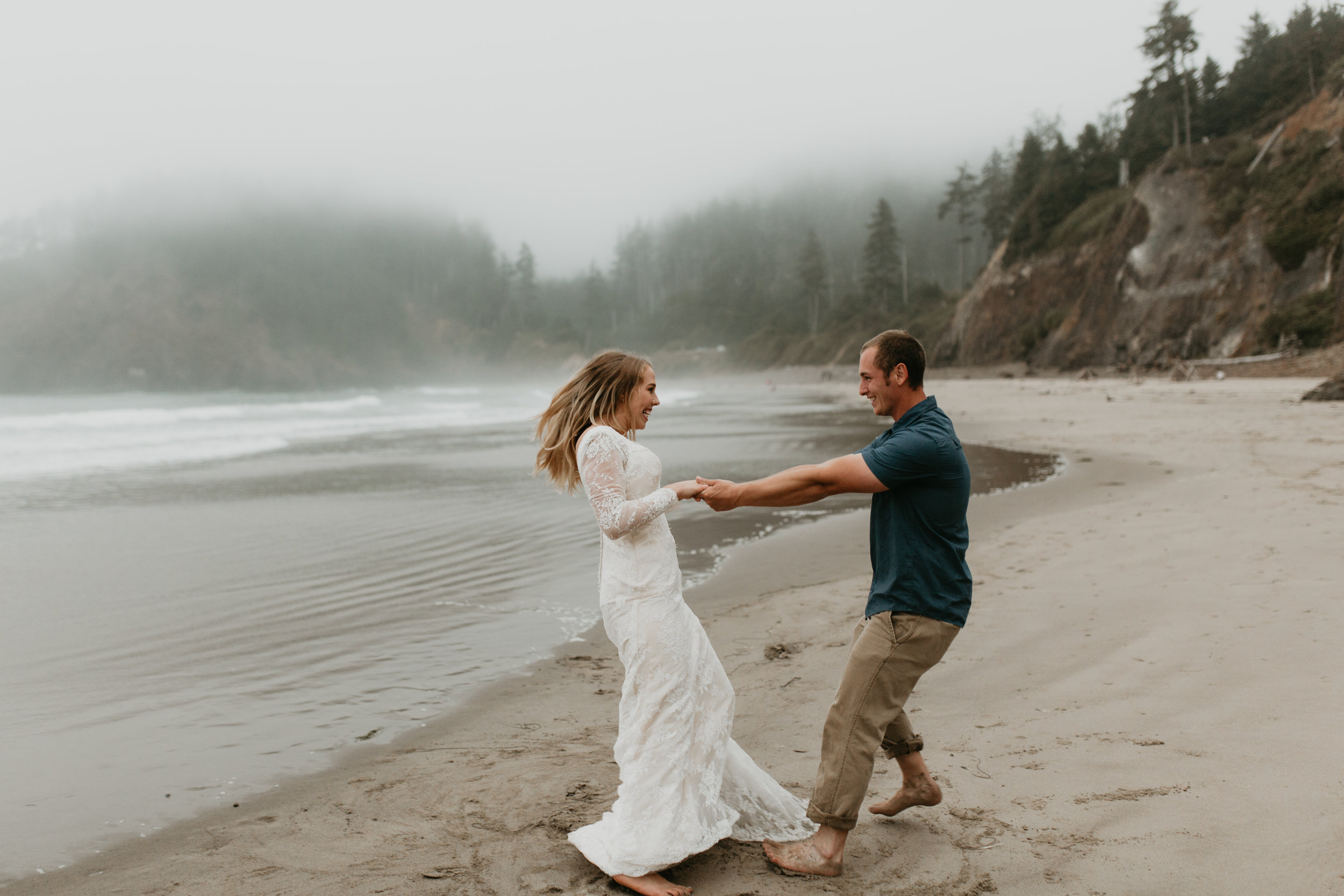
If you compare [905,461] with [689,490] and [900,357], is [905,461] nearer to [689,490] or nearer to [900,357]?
→ [900,357]

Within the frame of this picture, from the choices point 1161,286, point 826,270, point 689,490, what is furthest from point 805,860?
point 826,270

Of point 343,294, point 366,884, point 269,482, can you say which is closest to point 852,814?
point 366,884

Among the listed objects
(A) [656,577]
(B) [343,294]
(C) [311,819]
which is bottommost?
(C) [311,819]

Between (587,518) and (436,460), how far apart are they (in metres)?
8.20

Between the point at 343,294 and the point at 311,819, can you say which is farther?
the point at 343,294

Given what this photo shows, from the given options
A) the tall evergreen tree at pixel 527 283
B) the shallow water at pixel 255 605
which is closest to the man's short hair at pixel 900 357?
the shallow water at pixel 255 605

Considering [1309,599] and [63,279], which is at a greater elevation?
[63,279]

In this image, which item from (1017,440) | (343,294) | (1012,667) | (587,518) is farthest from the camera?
(343,294)

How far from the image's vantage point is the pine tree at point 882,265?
247 ft

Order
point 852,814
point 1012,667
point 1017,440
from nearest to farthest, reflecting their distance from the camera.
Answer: point 852,814, point 1012,667, point 1017,440

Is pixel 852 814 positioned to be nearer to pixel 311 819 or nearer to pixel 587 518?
pixel 311 819

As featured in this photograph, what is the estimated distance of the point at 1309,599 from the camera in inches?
195

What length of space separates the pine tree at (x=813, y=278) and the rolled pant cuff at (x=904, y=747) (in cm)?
7944

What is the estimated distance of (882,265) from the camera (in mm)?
75125
